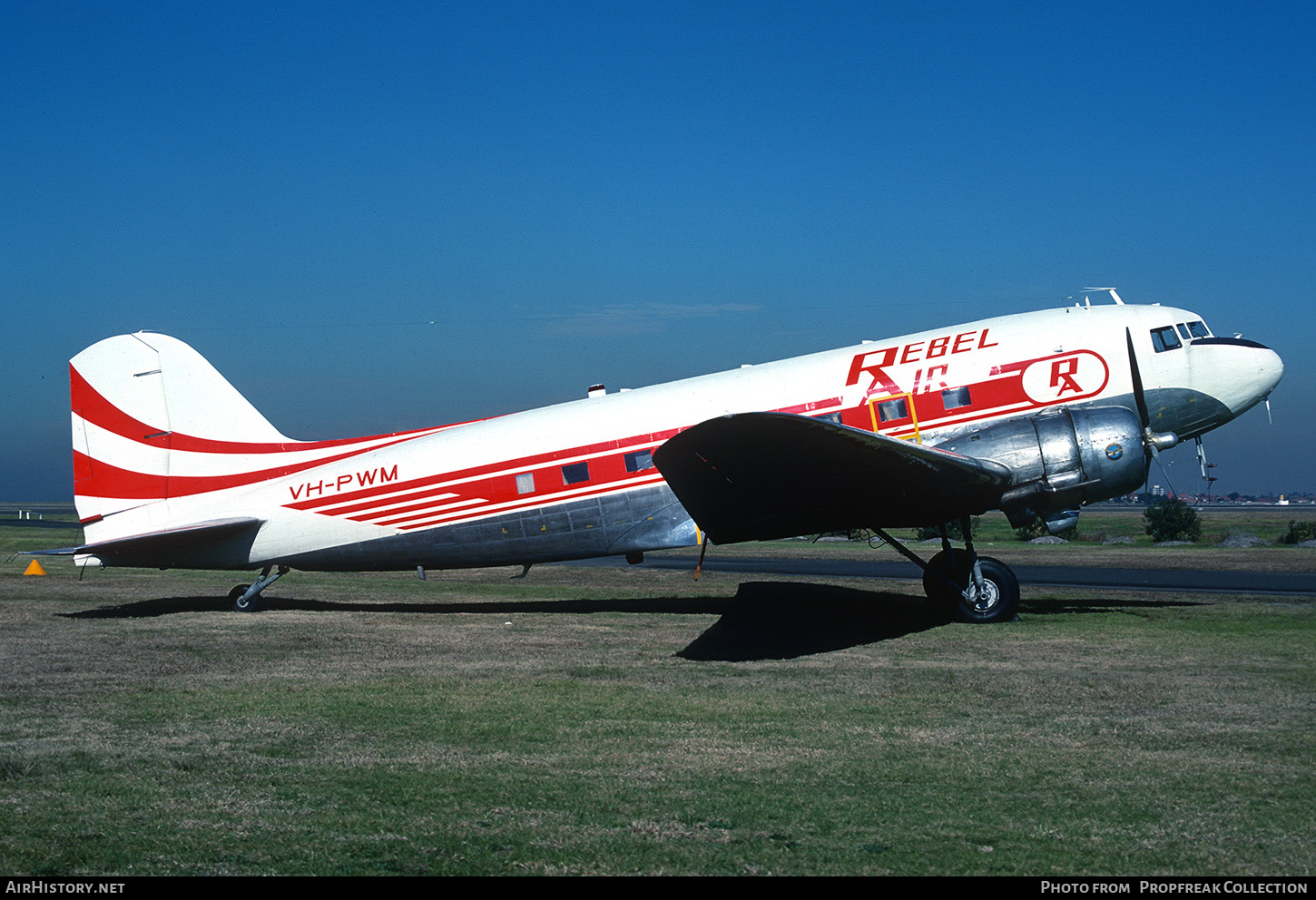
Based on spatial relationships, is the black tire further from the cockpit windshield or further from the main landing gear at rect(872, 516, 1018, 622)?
the cockpit windshield

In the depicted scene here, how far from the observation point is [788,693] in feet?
28.7

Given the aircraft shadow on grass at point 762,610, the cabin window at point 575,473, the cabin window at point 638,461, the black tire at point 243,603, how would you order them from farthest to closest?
the black tire at point 243,603
the cabin window at point 575,473
the cabin window at point 638,461
the aircraft shadow on grass at point 762,610

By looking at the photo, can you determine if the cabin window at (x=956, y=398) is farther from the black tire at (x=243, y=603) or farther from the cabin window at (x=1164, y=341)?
the black tire at (x=243, y=603)

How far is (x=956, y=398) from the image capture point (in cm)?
1332

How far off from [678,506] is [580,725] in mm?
6476

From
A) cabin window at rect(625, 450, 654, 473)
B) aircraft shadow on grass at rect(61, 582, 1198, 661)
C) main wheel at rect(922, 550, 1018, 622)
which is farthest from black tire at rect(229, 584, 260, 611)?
main wheel at rect(922, 550, 1018, 622)

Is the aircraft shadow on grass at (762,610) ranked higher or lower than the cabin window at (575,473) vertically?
lower

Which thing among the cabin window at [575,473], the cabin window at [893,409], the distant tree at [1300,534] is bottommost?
the distant tree at [1300,534]

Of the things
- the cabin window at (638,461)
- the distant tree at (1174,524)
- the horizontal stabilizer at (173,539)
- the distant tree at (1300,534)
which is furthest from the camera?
the distant tree at (1174,524)

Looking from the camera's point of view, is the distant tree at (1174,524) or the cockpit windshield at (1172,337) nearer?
the cockpit windshield at (1172,337)

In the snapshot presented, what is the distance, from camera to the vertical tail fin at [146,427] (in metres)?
15.0

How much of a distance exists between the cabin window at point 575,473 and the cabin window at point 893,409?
427 centimetres

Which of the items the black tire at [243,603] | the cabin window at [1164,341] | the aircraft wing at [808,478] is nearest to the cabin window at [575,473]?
the aircraft wing at [808,478]
